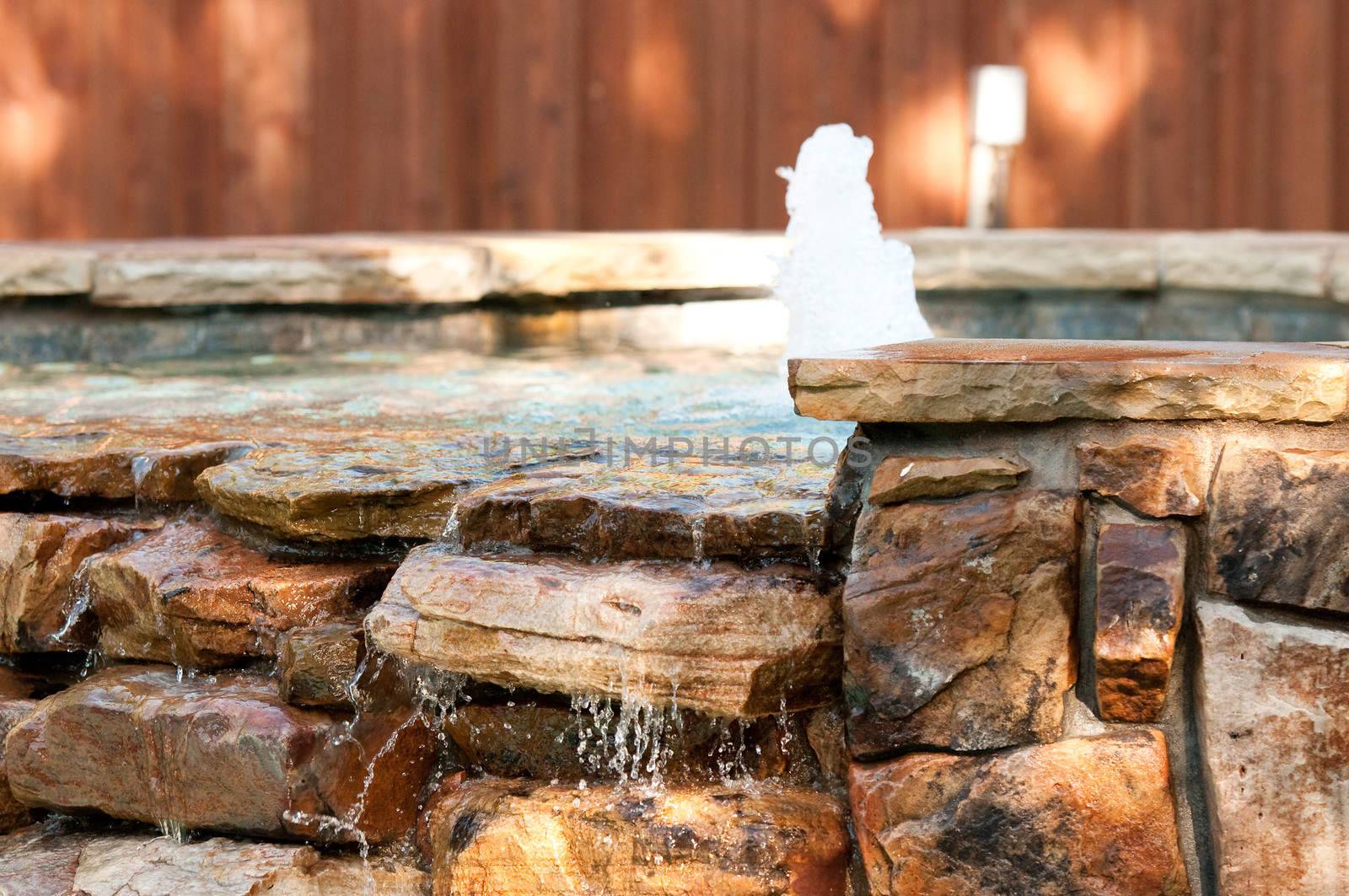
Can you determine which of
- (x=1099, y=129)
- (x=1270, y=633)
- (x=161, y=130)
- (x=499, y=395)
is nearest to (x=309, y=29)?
(x=161, y=130)

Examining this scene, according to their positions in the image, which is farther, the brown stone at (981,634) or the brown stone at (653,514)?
the brown stone at (653,514)

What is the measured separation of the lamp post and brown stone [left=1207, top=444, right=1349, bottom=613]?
3.63 m

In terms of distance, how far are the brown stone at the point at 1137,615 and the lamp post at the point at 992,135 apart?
3.66m

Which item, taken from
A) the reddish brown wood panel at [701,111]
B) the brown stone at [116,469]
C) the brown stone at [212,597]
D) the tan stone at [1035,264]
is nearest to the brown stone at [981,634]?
the brown stone at [212,597]

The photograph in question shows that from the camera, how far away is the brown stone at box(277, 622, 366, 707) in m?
2.03

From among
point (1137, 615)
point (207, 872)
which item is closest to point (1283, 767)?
point (1137, 615)

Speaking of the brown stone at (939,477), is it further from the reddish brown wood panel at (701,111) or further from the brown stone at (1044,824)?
the reddish brown wood panel at (701,111)

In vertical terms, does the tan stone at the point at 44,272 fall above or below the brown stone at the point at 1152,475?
above

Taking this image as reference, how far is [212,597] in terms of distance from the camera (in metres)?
2.14

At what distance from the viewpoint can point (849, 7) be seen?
547cm

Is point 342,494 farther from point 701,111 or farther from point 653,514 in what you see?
point 701,111

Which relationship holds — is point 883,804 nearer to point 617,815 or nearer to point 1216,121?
point 617,815

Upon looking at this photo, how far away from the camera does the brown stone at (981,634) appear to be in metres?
1.77

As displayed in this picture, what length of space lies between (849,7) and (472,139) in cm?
149
